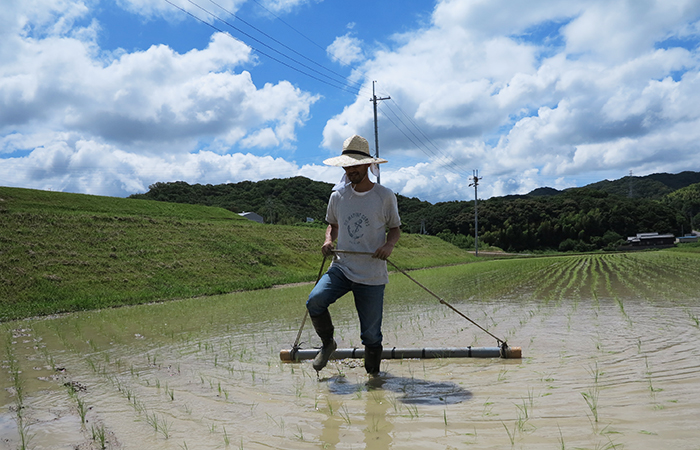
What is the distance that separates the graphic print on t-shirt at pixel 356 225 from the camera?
4145 millimetres

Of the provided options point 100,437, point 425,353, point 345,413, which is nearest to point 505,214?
point 425,353

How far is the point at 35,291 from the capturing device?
1380 cm

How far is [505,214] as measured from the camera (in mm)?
89625

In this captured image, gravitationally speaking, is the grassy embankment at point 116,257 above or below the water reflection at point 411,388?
above

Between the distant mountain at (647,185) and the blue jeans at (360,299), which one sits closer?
the blue jeans at (360,299)

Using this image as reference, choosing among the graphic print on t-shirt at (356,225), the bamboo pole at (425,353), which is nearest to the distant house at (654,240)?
the bamboo pole at (425,353)

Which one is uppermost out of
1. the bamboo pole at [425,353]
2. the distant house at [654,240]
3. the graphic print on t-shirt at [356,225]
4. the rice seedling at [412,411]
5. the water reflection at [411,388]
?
the distant house at [654,240]

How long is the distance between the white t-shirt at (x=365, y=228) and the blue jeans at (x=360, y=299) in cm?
9

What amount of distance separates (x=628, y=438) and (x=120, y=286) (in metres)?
16.3

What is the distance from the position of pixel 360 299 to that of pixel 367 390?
760 mm

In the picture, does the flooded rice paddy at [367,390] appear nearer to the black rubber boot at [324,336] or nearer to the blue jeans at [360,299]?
the black rubber boot at [324,336]

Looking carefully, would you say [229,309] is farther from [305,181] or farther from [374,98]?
[305,181]

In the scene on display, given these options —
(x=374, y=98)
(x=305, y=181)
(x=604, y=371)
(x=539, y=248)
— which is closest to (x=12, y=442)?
(x=604, y=371)

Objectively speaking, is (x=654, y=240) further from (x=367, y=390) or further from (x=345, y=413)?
(x=345, y=413)
